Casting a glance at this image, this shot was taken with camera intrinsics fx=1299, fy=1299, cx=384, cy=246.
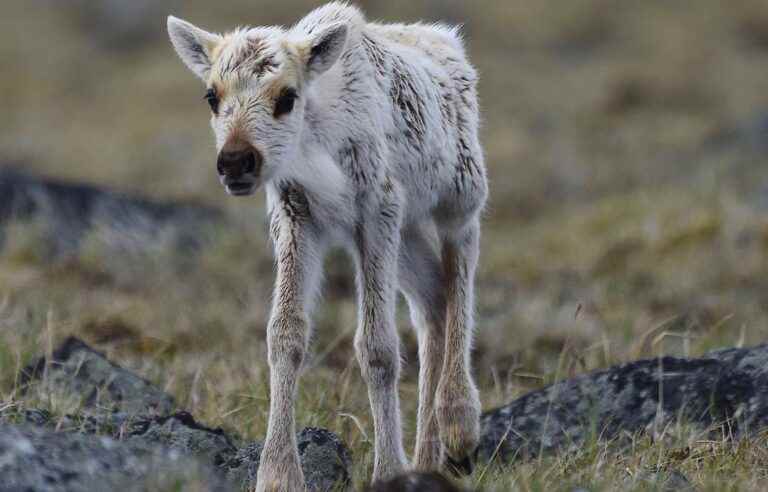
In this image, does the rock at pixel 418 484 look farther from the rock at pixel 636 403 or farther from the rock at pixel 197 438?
the rock at pixel 636 403

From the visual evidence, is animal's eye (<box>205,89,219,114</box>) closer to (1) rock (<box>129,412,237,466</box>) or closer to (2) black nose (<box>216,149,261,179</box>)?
(2) black nose (<box>216,149,261,179</box>)

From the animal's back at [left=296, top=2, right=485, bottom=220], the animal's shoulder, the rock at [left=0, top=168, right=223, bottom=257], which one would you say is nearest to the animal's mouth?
the animal's back at [left=296, top=2, right=485, bottom=220]

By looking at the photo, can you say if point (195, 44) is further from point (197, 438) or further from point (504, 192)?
point (504, 192)

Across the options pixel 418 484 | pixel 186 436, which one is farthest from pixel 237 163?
pixel 418 484

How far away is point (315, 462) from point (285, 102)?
155cm

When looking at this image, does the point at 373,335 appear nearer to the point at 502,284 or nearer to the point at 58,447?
the point at 58,447

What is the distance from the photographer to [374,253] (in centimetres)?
586

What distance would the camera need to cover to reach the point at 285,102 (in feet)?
18.1

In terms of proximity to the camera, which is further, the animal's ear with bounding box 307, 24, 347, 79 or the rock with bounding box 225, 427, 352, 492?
the animal's ear with bounding box 307, 24, 347, 79

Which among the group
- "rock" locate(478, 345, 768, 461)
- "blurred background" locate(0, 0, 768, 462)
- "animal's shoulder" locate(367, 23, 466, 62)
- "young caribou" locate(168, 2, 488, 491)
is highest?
"animal's shoulder" locate(367, 23, 466, 62)

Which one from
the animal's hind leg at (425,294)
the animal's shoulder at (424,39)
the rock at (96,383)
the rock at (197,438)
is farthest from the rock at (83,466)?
the animal's shoulder at (424,39)

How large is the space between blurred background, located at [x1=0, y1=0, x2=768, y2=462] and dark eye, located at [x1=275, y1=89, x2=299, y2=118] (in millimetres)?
1768

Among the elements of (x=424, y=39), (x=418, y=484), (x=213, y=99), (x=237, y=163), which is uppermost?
(x=424, y=39)

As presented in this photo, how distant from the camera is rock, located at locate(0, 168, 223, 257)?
36.4 ft
